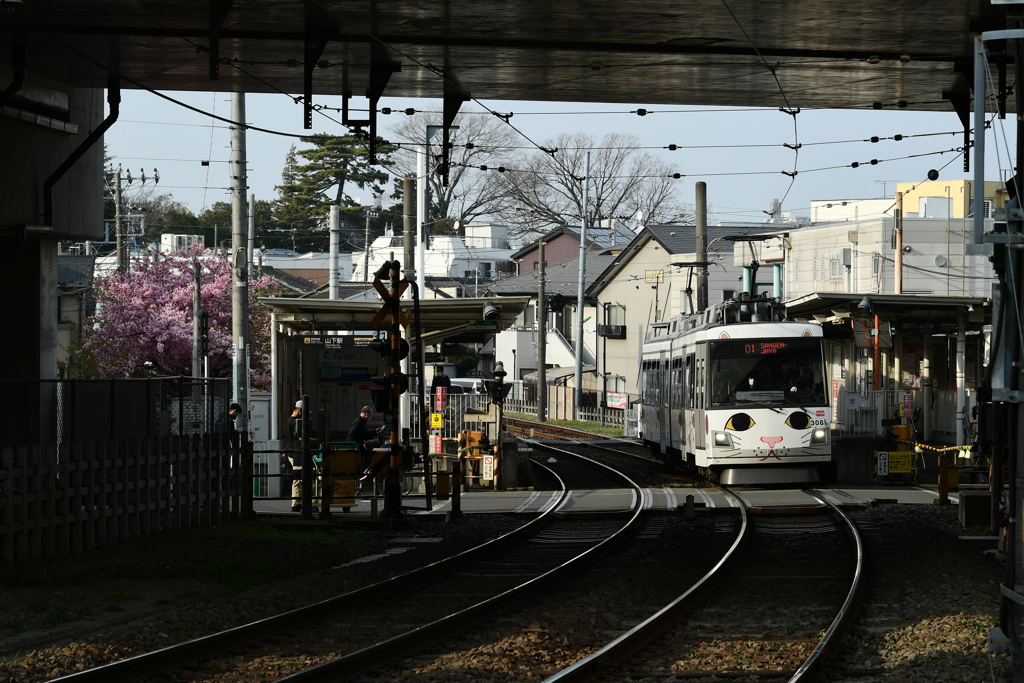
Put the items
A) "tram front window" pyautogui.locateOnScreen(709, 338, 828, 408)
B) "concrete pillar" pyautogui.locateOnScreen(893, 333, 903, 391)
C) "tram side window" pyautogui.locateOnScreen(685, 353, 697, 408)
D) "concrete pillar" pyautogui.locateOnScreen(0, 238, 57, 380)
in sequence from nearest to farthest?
"concrete pillar" pyautogui.locateOnScreen(0, 238, 57, 380), "tram front window" pyautogui.locateOnScreen(709, 338, 828, 408), "tram side window" pyautogui.locateOnScreen(685, 353, 697, 408), "concrete pillar" pyautogui.locateOnScreen(893, 333, 903, 391)

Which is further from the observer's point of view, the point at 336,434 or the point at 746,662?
the point at 336,434

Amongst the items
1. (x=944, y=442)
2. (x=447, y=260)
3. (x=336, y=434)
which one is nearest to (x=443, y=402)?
(x=336, y=434)

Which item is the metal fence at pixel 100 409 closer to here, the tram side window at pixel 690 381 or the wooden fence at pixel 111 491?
the wooden fence at pixel 111 491

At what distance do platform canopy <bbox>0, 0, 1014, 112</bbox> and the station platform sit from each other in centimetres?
647

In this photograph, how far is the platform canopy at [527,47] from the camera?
13078mm

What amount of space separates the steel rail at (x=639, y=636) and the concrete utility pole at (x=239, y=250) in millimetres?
12160

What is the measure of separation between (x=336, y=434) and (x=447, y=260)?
1914 inches

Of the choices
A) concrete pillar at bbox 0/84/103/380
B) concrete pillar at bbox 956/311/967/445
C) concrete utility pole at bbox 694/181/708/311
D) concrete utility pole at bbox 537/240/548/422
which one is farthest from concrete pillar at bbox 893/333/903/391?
concrete pillar at bbox 0/84/103/380

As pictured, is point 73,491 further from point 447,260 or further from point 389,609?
point 447,260

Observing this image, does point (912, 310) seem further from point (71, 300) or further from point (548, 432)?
point (71, 300)

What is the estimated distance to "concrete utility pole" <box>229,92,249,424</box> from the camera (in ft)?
74.6

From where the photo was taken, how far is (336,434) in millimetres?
28609

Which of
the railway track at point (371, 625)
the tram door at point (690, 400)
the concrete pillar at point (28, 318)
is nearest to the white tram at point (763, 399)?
the tram door at point (690, 400)

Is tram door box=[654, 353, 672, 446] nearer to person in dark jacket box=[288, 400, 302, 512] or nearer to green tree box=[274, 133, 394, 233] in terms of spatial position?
person in dark jacket box=[288, 400, 302, 512]
